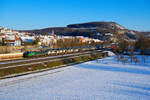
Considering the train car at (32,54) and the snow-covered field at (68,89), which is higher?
the train car at (32,54)

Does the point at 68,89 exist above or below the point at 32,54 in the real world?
below

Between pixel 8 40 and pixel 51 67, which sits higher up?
pixel 8 40

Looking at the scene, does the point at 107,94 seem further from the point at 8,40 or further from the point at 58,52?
the point at 8,40

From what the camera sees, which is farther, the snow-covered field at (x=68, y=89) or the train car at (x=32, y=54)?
the train car at (x=32, y=54)

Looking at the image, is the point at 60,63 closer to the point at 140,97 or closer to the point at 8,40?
the point at 140,97

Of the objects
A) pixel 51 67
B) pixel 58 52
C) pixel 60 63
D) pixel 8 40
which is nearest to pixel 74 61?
pixel 60 63

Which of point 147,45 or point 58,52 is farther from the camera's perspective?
point 147,45

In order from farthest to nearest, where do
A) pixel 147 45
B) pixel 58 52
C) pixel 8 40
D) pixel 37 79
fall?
1. pixel 147 45
2. pixel 8 40
3. pixel 58 52
4. pixel 37 79

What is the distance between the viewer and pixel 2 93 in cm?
984

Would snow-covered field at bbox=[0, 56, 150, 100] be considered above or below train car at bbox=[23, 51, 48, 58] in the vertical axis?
below

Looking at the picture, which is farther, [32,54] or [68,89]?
[32,54]

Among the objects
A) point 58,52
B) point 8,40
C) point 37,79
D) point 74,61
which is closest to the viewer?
point 37,79

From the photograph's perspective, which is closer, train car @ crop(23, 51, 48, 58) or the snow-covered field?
the snow-covered field

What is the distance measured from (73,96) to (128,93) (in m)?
3.32
